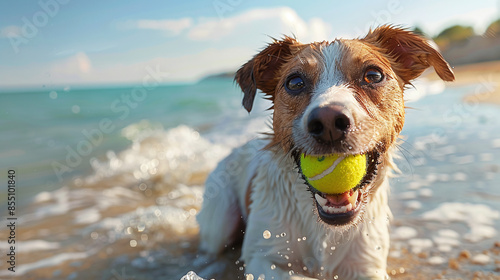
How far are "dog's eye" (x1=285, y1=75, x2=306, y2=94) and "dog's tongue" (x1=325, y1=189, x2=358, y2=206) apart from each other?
0.74m

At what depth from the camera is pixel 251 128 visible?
11828mm

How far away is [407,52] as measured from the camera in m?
2.90

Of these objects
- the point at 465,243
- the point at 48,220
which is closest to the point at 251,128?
the point at 48,220

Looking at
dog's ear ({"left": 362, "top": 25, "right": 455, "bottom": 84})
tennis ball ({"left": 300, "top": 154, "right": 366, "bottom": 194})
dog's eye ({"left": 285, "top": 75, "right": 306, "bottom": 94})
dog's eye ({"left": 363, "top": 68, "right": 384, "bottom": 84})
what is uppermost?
dog's ear ({"left": 362, "top": 25, "right": 455, "bottom": 84})

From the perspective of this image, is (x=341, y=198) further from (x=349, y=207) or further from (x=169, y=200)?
(x=169, y=200)

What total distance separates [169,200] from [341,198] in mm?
4053

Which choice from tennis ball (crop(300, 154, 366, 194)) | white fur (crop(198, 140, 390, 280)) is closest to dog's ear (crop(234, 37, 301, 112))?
white fur (crop(198, 140, 390, 280))

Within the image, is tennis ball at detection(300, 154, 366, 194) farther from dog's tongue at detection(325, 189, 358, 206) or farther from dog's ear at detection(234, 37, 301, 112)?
dog's ear at detection(234, 37, 301, 112)

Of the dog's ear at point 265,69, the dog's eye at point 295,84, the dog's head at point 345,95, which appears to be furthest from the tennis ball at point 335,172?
the dog's ear at point 265,69

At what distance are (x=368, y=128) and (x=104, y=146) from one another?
31.3 ft

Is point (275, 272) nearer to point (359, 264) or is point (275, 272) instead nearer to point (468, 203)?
point (359, 264)

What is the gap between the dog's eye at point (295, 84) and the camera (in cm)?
262

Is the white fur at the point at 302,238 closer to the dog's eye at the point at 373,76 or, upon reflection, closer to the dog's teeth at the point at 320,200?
the dog's teeth at the point at 320,200

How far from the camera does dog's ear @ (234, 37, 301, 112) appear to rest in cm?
298
